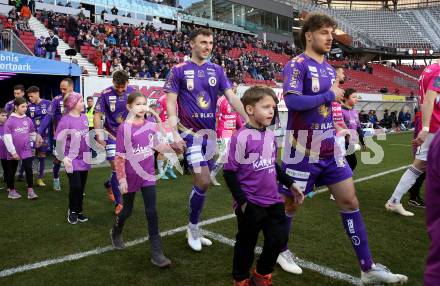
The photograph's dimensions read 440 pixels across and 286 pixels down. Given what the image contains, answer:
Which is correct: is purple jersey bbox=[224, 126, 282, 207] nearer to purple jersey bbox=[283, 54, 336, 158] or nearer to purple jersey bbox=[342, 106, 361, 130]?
purple jersey bbox=[283, 54, 336, 158]

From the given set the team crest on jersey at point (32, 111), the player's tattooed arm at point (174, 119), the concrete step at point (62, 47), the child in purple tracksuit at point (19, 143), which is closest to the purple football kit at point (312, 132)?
the player's tattooed arm at point (174, 119)

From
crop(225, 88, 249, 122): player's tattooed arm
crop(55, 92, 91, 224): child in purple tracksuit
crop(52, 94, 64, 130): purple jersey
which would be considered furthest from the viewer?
crop(52, 94, 64, 130): purple jersey

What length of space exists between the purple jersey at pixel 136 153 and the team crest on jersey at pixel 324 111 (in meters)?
1.93

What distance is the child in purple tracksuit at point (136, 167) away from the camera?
161 inches

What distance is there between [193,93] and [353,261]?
8.45ft

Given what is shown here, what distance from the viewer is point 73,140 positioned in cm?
587

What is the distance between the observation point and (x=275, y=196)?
3326 mm

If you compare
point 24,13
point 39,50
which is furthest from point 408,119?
point 24,13

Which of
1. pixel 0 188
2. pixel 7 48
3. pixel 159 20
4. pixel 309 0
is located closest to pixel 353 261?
pixel 0 188

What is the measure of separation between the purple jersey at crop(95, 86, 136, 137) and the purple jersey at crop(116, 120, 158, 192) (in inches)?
69.2

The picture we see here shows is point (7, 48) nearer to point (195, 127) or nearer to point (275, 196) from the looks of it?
point (195, 127)

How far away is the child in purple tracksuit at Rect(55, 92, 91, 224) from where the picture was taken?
570 centimetres

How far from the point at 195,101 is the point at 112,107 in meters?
2.01

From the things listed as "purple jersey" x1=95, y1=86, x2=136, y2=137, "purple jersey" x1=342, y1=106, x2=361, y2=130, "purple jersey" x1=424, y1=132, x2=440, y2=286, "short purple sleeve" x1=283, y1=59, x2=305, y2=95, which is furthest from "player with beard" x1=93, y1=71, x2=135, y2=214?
"purple jersey" x1=424, y1=132, x2=440, y2=286
